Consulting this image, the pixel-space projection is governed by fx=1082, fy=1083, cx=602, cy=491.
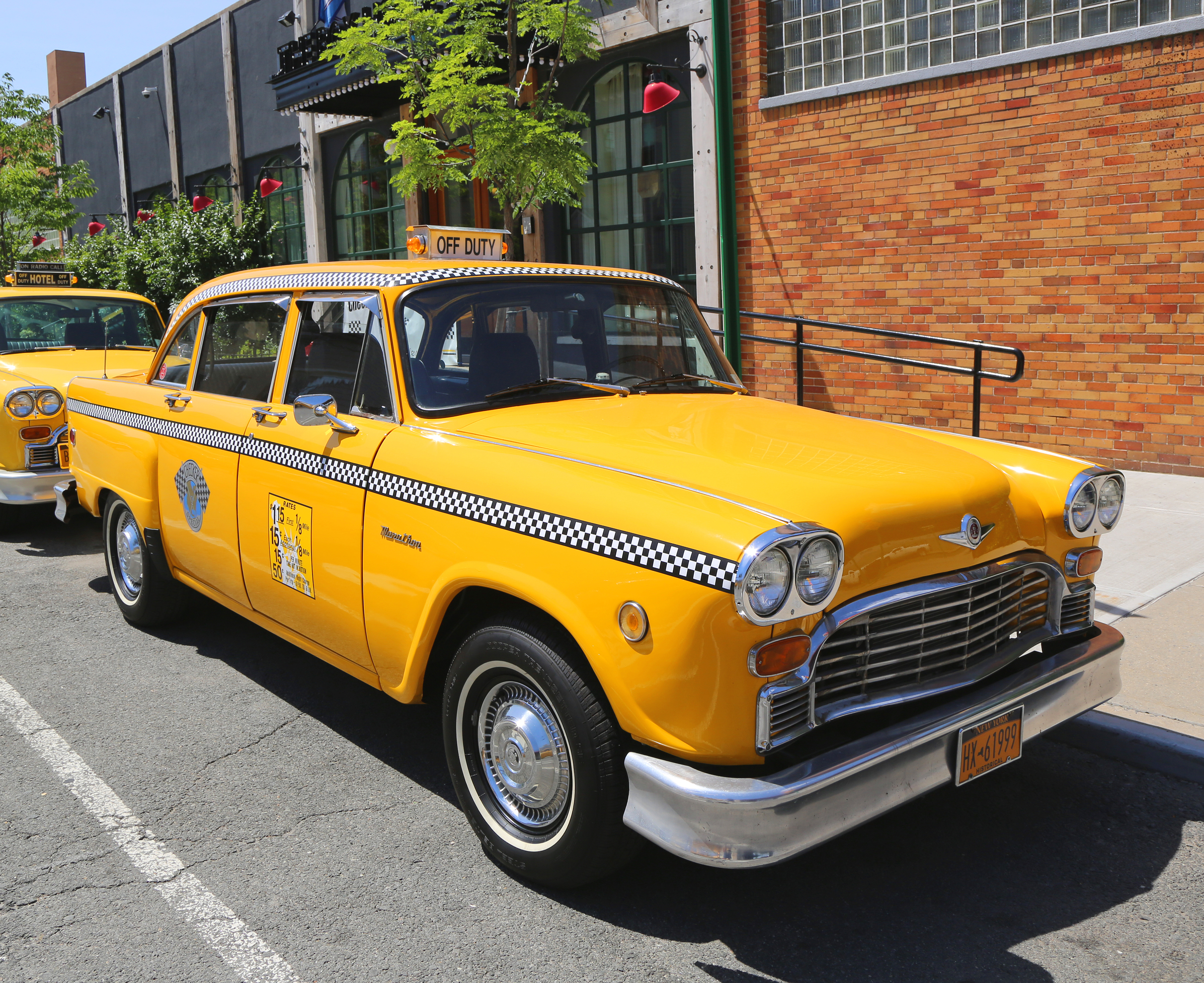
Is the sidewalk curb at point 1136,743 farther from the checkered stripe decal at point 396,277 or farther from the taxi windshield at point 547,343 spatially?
the checkered stripe decal at point 396,277

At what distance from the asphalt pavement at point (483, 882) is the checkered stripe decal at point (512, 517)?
110 centimetres

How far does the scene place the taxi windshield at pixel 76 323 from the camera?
905 cm

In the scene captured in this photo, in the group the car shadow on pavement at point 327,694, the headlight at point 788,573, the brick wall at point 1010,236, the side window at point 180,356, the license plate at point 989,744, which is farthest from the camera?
the brick wall at point 1010,236

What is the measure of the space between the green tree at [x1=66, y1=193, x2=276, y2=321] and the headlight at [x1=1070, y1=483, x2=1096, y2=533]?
699 inches

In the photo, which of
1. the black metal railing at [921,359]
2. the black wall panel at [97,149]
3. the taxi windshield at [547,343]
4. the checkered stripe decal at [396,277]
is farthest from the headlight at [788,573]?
the black wall panel at [97,149]

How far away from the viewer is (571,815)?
10.0ft

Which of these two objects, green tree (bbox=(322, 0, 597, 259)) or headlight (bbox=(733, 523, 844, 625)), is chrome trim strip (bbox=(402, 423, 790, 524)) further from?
green tree (bbox=(322, 0, 597, 259))

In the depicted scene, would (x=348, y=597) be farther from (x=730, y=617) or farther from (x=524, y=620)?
(x=730, y=617)

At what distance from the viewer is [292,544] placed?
4.18 metres

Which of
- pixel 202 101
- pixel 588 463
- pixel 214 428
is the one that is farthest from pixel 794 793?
pixel 202 101

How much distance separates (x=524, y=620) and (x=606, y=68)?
37.8 ft

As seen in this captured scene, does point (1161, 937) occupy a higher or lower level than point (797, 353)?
lower

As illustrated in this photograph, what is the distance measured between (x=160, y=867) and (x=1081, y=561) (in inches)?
124

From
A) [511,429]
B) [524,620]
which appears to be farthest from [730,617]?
[511,429]
